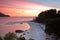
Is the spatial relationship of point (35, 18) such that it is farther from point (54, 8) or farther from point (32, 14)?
point (54, 8)

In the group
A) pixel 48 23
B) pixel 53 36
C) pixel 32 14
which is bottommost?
pixel 53 36

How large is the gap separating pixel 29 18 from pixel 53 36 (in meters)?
0.53

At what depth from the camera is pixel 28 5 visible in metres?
2.76

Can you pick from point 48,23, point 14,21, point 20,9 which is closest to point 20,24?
point 14,21

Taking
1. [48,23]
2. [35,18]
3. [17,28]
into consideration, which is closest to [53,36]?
[48,23]

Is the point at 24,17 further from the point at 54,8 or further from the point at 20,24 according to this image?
the point at 54,8

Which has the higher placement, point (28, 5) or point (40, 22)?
point (28, 5)

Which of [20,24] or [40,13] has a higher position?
[40,13]

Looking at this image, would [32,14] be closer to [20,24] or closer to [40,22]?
[40,22]

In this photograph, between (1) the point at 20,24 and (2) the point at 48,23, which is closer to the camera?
(2) the point at 48,23

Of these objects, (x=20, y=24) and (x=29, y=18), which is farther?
(x=20, y=24)

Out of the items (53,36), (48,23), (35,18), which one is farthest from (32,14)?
(53,36)

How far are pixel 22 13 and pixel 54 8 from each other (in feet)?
2.03

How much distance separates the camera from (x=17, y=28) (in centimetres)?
277
